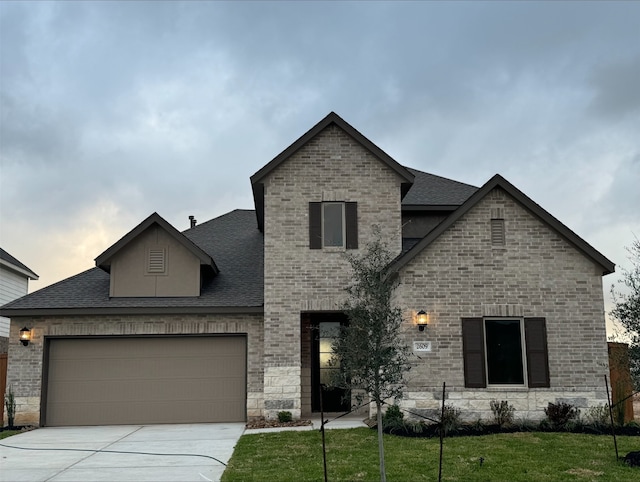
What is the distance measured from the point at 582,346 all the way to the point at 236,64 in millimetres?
12950

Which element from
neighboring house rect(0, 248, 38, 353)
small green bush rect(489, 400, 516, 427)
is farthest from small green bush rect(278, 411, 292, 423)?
neighboring house rect(0, 248, 38, 353)

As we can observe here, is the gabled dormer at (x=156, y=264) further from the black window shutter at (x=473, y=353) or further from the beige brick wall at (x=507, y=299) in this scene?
the black window shutter at (x=473, y=353)

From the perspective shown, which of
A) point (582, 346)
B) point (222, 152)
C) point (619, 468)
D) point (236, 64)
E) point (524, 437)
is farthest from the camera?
point (222, 152)

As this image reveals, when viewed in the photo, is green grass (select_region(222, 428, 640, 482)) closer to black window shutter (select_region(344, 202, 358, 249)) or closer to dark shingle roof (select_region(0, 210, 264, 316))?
dark shingle roof (select_region(0, 210, 264, 316))

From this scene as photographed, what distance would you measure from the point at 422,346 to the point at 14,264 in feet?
59.0

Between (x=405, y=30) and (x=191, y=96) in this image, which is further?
(x=191, y=96)

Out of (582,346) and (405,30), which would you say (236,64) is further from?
(582,346)

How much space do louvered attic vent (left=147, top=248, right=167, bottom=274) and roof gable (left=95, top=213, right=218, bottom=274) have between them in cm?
53

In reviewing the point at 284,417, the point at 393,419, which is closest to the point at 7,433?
the point at 284,417

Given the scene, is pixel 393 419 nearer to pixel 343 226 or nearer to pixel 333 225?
pixel 343 226

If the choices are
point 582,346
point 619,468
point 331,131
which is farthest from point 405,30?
point 619,468

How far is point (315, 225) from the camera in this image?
15.5m

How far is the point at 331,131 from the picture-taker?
15992 mm

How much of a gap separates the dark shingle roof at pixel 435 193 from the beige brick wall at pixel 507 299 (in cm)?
280
